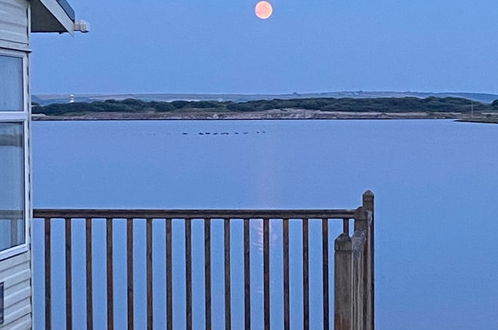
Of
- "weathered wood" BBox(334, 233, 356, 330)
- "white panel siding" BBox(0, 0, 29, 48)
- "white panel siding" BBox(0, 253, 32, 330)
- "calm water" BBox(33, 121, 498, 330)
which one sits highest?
"white panel siding" BBox(0, 0, 29, 48)

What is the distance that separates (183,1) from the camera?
1228 inches

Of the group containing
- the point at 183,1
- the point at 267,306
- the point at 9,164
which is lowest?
the point at 267,306

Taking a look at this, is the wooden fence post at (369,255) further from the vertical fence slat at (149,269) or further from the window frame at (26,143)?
the window frame at (26,143)

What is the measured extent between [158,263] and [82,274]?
1.18 m

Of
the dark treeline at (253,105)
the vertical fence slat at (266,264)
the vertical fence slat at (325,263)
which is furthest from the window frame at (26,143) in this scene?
the dark treeline at (253,105)

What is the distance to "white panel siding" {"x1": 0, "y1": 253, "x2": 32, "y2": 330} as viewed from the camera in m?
5.08

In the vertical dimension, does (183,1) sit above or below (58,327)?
above

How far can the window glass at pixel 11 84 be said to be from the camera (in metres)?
5.07

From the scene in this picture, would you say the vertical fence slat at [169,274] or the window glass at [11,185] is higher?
the window glass at [11,185]

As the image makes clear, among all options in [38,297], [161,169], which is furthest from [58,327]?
[161,169]

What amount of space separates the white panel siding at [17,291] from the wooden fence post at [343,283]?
1.84 m

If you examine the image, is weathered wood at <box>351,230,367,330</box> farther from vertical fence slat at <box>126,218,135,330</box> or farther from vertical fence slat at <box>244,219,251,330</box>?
vertical fence slat at <box>126,218,135,330</box>

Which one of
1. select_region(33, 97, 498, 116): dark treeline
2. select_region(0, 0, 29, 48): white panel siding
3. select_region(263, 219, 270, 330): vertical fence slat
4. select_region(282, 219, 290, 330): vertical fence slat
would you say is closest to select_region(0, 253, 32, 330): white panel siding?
select_region(0, 0, 29, 48): white panel siding

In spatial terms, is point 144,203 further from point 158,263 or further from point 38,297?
point 38,297
